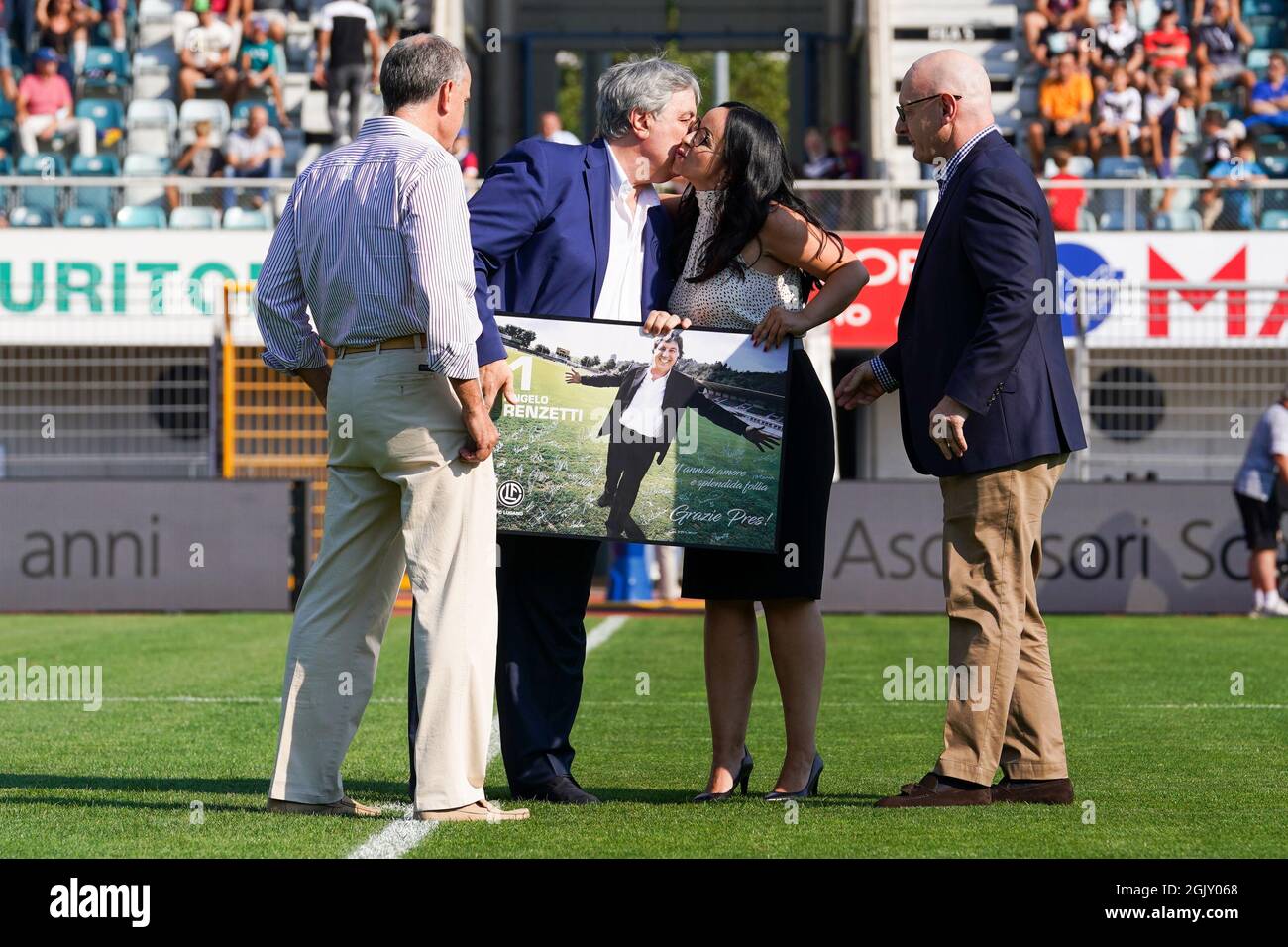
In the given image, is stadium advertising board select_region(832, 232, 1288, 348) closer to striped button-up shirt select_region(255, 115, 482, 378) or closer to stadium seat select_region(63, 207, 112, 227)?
stadium seat select_region(63, 207, 112, 227)

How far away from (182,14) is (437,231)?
65.3ft

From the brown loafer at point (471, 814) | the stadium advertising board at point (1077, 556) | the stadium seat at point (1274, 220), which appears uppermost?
the stadium seat at point (1274, 220)

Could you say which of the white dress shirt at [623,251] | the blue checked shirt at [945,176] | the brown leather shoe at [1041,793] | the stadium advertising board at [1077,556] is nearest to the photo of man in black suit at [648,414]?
the white dress shirt at [623,251]

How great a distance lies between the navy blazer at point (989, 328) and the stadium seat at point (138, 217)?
49.4 ft

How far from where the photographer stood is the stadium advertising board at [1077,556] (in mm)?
15727

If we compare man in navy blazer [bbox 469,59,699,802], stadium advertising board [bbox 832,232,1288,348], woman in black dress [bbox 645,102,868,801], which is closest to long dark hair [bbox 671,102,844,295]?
woman in black dress [bbox 645,102,868,801]

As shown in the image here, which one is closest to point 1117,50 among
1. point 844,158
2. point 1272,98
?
point 1272,98

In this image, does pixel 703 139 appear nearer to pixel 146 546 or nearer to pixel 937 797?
pixel 937 797

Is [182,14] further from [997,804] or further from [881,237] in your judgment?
[997,804]

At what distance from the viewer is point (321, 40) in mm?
22547

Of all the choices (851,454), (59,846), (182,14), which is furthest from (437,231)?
(182,14)

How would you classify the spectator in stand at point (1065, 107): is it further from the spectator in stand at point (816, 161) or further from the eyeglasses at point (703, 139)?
the eyeglasses at point (703, 139)

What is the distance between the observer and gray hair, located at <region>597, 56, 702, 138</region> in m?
5.79

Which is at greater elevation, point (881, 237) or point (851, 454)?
point (881, 237)
